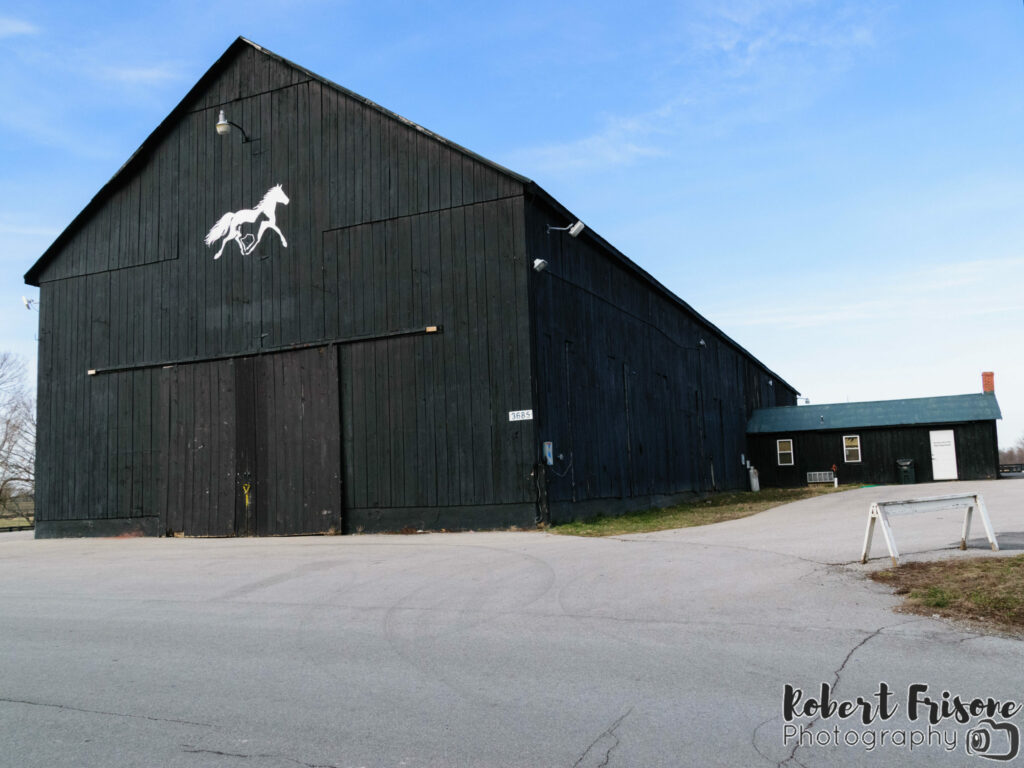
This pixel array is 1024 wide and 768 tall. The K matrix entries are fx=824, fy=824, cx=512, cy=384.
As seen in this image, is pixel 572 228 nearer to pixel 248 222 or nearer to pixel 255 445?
pixel 248 222

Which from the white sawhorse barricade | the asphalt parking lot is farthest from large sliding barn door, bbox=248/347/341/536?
the white sawhorse barricade

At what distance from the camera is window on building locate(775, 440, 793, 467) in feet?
122

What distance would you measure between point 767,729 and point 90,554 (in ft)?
50.5

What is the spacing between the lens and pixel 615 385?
71.7 ft

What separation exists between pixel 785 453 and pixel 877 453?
4.09 m

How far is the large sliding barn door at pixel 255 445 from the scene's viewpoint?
18.6 meters

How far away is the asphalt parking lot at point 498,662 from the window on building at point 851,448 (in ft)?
79.6

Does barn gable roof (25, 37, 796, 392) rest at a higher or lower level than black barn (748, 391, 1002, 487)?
higher

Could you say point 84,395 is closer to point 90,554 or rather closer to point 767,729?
point 90,554

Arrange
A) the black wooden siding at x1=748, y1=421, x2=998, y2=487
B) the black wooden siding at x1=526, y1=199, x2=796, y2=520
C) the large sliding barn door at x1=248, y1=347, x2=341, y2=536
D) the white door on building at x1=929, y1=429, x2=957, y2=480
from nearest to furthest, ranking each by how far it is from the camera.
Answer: the black wooden siding at x1=526, y1=199, x2=796, y2=520 → the large sliding barn door at x1=248, y1=347, x2=341, y2=536 → the black wooden siding at x1=748, y1=421, x2=998, y2=487 → the white door on building at x1=929, y1=429, x2=957, y2=480

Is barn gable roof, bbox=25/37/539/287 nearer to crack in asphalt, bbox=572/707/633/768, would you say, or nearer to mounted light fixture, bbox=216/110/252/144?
mounted light fixture, bbox=216/110/252/144

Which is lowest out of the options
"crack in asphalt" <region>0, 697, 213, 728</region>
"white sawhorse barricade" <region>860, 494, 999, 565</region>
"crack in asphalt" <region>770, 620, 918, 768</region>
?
"crack in asphalt" <region>770, 620, 918, 768</region>

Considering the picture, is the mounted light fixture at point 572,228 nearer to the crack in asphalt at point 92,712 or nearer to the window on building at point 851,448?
the crack in asphalt at point 92,712

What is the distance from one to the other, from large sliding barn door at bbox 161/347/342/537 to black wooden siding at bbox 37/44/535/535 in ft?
0.27
